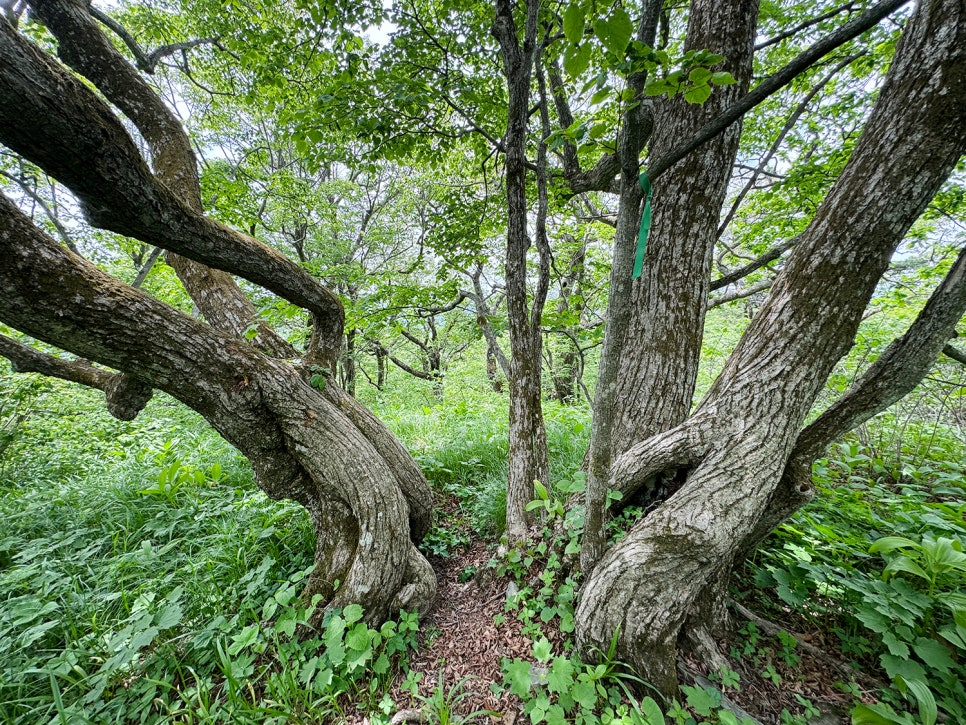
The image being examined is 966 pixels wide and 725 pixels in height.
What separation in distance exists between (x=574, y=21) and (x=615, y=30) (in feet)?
0.43

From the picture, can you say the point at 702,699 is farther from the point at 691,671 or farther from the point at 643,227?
the point at 643,227

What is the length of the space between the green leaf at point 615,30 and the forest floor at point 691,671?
2508 mm

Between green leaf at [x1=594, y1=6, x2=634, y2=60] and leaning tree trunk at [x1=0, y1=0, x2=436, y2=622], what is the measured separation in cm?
168

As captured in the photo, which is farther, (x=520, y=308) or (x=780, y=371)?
(x=520, y=308)

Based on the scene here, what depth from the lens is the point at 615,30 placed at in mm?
1025

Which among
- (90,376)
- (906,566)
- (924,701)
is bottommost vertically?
(924,701)

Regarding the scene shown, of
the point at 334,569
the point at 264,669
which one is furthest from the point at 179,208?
the point at 264,669

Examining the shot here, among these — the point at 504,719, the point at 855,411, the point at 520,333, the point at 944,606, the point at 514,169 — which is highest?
the point at 514,169

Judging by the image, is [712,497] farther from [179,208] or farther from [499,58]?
[499,58]

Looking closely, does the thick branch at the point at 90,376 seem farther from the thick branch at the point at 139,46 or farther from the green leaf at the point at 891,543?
the green leaf at the point at 891,543

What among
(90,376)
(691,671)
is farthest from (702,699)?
→ (90,376)

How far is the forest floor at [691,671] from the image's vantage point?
4.89 feet

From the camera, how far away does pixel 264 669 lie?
175 cm

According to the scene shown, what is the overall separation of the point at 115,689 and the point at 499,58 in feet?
16.2
